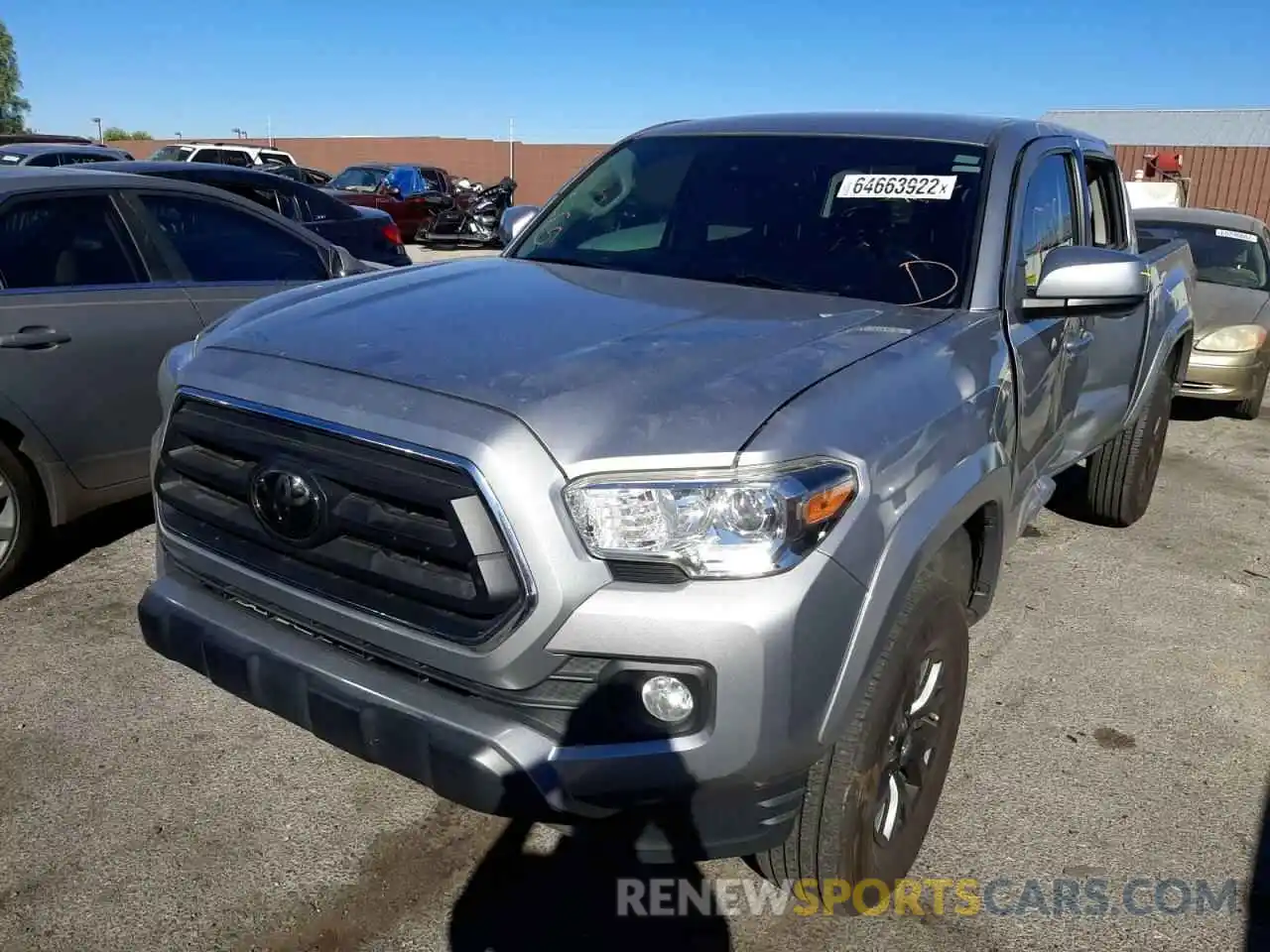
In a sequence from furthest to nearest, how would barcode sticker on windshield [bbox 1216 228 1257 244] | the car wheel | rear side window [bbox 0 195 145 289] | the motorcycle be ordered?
the motorcycle
barcode sticker on windshield [bbox 1216 228 1257 244]
the car wheel
rear side window [bbox 0 195 145 289]

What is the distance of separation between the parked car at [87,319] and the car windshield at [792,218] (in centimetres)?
167

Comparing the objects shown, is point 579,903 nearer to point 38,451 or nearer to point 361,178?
point 38,451

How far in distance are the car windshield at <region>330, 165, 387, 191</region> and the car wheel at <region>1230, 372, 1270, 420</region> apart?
16236 millimetres

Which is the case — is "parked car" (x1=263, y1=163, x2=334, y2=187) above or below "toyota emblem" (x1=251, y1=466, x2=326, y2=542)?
above

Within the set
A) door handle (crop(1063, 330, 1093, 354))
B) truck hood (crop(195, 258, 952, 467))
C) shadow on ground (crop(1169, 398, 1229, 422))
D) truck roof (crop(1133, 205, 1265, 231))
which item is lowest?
shadow on ground (crop(1169, 398, 1229, 422))

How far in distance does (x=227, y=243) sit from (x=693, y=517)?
12.0 feet

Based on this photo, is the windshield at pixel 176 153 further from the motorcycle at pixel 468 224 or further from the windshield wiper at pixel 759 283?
the windshield wiper at pixel 759 283

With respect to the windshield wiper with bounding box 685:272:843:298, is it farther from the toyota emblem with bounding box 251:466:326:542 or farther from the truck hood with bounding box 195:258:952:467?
the toyota emblem with bounding box 251:466:326:542

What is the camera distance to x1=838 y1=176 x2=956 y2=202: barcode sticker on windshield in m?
3.11

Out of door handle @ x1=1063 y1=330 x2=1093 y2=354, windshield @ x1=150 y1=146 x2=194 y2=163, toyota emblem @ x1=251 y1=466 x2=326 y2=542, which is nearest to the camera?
toyota emblem @ x1=251 y1=466 x2=326 y2=542

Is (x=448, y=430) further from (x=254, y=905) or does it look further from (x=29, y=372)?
(x=29, y=372)

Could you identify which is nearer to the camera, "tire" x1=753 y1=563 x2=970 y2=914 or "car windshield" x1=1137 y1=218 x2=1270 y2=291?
"tire" x1=753 y1=563 x2=970 y2=914

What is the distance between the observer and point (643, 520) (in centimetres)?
192

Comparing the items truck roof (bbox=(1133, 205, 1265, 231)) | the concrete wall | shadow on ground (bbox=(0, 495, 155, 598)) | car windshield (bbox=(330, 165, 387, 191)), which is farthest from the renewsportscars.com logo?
the concrete wall
